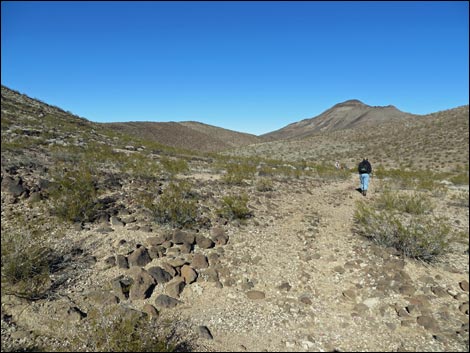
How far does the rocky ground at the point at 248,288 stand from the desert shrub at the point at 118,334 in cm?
17

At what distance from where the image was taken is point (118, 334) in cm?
345

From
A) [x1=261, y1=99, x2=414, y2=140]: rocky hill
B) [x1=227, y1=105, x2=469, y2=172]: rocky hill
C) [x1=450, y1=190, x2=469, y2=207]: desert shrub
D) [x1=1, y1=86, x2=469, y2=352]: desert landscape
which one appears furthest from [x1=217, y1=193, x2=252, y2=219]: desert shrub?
[x1=261, y1=99, x2=414, y2=140]: rocky hill

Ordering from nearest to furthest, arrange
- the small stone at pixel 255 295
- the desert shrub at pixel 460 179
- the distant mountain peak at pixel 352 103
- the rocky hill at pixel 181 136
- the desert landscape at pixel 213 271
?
the desert landscape at pixel 213 271 → the small stone at pixel 255 295 → the desert shrub at pixel 460 179 → the rocky hill at pixel 181 136 → the distant mountain peak at pixel 352 103

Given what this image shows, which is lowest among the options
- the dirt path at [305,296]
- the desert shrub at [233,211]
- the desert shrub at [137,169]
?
the dirt path at [305,296]

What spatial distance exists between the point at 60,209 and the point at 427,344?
275 inches

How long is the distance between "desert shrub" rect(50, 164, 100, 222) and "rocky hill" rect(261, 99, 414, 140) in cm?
11368

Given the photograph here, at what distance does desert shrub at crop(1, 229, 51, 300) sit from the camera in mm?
4250

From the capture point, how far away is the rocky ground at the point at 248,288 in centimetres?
383

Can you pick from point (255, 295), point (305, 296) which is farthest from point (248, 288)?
point (305, 296)

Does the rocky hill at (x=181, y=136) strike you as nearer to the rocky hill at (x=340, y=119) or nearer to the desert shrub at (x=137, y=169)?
the rocky hill at (x=340, y=119)

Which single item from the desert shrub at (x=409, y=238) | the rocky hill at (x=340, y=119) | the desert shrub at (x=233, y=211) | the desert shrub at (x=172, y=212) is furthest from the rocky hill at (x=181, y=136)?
the desert shrub at (x=409, y=238)

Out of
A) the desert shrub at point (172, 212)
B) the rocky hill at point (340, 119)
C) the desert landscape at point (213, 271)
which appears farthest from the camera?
the rocky hill at point (340, 119)

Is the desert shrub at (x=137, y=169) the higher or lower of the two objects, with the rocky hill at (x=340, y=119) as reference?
lower

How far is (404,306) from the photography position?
449 cm
